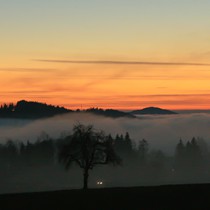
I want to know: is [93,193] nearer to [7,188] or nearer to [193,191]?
[193,191]

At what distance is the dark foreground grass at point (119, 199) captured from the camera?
5994 cm

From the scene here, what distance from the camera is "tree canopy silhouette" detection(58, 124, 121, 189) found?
255 feet

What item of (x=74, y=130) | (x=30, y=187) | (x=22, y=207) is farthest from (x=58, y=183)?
(x=22, y=207)

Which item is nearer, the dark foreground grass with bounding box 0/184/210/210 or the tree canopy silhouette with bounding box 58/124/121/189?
the dark foreground grass with bounding box 0/184/210/210

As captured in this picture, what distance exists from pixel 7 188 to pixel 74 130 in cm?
11512

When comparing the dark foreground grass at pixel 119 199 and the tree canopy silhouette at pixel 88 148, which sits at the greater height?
the tree canopy silhouette at pixel 88 148

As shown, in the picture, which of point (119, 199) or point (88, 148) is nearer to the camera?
point (119, 199)

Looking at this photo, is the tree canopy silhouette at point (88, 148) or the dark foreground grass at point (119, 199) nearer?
the dark foreground grass at point (119, 199)

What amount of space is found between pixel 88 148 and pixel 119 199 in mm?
15122

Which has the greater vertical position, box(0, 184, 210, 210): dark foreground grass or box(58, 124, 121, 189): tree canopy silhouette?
box(58, 124, 121, 189): tree canopy silhouette

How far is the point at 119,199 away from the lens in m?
64.3

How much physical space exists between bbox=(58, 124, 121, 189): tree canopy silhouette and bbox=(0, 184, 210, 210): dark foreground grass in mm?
7436

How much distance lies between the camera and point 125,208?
58812 mm

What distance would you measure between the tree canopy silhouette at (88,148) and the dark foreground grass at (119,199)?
744 centimetres
